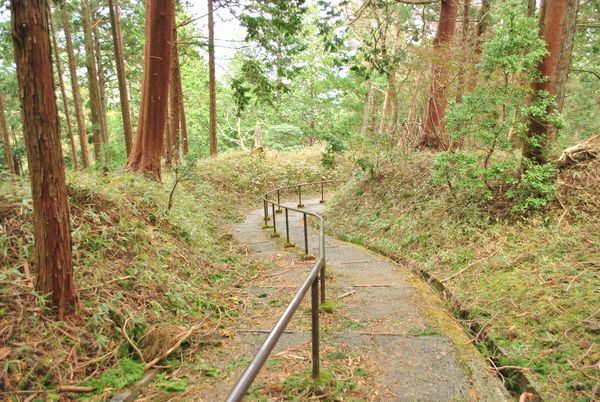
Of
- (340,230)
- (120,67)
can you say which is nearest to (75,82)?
(120,67)

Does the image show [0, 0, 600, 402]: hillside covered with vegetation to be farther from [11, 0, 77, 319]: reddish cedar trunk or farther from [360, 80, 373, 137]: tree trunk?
[360, 80, 373, 137]: tree trunk

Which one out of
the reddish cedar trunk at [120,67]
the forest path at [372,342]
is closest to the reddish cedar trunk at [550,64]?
the forest path at [372,342]

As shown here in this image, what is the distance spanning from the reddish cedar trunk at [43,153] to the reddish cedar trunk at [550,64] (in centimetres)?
612

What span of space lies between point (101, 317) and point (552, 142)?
662 centimetres

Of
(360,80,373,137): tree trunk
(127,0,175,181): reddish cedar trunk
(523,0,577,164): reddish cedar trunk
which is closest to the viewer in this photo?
(523,0,577,164): reddish cedar trunk

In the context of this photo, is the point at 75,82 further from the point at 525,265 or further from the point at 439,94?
the point at 525,265

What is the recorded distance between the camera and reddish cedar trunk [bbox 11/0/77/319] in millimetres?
2455

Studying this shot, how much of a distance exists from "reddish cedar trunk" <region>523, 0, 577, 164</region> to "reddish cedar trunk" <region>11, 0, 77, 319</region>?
20.1 ft

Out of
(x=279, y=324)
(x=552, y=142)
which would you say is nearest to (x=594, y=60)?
(x=552, y=142)

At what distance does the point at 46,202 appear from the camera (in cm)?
272

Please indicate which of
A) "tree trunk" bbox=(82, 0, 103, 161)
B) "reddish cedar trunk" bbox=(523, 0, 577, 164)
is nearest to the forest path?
"reddish cedar trunk" bbox=(523, 0, 577, 164)

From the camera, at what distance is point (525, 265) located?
173 inches

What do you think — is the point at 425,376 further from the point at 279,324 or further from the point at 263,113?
the point at 263,113

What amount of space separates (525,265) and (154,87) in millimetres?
7580
